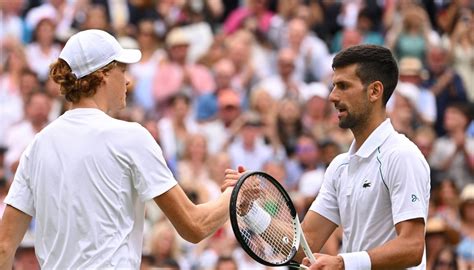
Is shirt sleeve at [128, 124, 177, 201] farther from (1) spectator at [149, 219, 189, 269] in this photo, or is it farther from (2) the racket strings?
(1) spectator at [149, 219, 189, 269]

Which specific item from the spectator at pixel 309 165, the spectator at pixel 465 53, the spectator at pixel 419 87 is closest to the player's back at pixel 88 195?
the spectator at pixel 309 165

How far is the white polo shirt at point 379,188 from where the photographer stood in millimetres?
6012

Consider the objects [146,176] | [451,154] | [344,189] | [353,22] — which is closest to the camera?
[146,176]

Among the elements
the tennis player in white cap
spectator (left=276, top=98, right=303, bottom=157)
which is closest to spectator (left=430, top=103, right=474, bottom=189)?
spectator (left=276, top=98, right=303, bottom=157)

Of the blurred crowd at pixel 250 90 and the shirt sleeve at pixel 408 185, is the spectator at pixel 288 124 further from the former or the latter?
the shirt sleeve at pixel 408 185

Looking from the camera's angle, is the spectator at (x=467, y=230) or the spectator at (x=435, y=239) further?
the spectator at (x=467, y=230)

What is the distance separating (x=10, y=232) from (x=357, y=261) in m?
1.62

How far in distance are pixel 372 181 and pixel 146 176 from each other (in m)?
1.09

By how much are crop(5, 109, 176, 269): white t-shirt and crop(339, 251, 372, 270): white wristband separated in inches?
34.3

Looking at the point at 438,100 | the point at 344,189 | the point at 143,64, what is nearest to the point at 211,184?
the point at 143,64

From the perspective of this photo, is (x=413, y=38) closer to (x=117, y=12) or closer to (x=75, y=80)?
(x=117, y=12)

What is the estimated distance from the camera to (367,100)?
624 centimetres

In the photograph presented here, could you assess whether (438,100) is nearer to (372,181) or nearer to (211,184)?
(211,184)

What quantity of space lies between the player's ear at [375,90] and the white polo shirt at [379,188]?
14 cm
